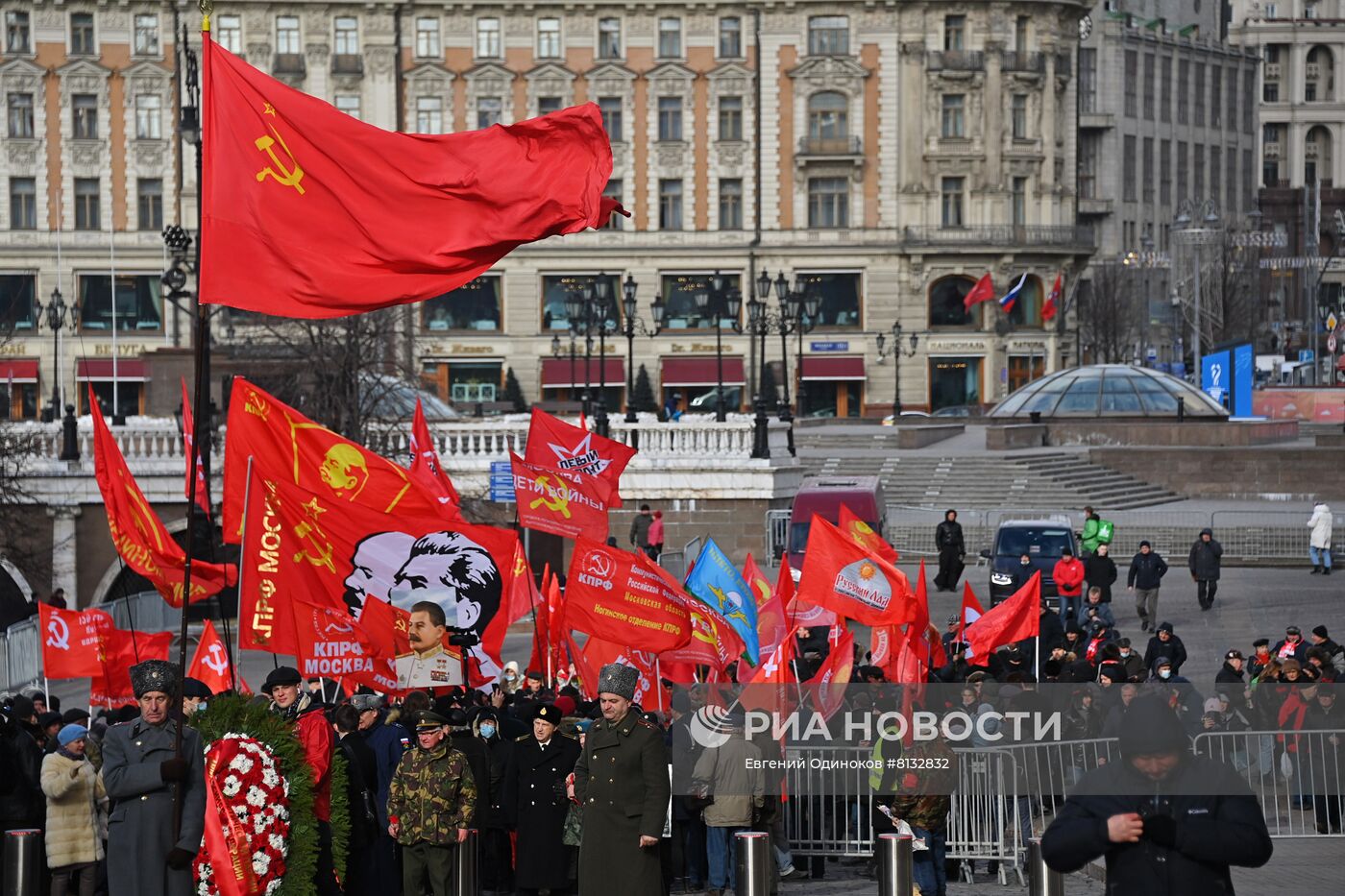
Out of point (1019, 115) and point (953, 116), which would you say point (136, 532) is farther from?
point (1019, 115)

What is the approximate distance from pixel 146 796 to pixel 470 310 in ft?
224

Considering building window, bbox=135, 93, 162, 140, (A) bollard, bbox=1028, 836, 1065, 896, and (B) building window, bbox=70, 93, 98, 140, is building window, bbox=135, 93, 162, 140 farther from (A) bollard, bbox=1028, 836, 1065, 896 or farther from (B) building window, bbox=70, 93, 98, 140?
(A) bollard, bbox=1028, 836, 1065, 896

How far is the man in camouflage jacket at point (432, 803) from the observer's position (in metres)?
11.6

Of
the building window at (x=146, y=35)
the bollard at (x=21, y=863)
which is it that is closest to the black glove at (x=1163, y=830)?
the bollard at (x=21, y=863)

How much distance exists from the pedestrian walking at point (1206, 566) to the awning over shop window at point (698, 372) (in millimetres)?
45500

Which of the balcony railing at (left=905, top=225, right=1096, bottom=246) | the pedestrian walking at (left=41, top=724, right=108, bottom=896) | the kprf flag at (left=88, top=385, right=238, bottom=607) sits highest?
the balcony railing at (left=905, top=225, right=1096, bottom=246)

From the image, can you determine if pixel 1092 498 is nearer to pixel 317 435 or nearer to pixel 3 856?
pixel 317 435

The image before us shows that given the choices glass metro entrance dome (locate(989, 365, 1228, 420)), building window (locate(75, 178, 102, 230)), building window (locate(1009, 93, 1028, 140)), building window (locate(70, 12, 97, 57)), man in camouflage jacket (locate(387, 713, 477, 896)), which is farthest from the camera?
building window (locate(1009, 93, 1028, 140))

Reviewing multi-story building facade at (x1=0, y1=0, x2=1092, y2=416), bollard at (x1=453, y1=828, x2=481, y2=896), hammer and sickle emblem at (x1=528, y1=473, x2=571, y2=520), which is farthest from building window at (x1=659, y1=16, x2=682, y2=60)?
bollard at (x1=453, y1=828, x2=481, y2=896)

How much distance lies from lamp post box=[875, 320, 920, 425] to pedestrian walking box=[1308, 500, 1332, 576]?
3947cm

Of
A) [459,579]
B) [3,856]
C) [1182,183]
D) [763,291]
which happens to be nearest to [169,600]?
[459,579]

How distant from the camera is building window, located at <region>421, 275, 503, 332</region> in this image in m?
77.7

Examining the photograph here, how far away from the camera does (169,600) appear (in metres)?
17.7

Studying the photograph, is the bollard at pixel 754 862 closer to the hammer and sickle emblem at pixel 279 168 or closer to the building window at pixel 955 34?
the hammer and sickle emblem at pixel 279 168
